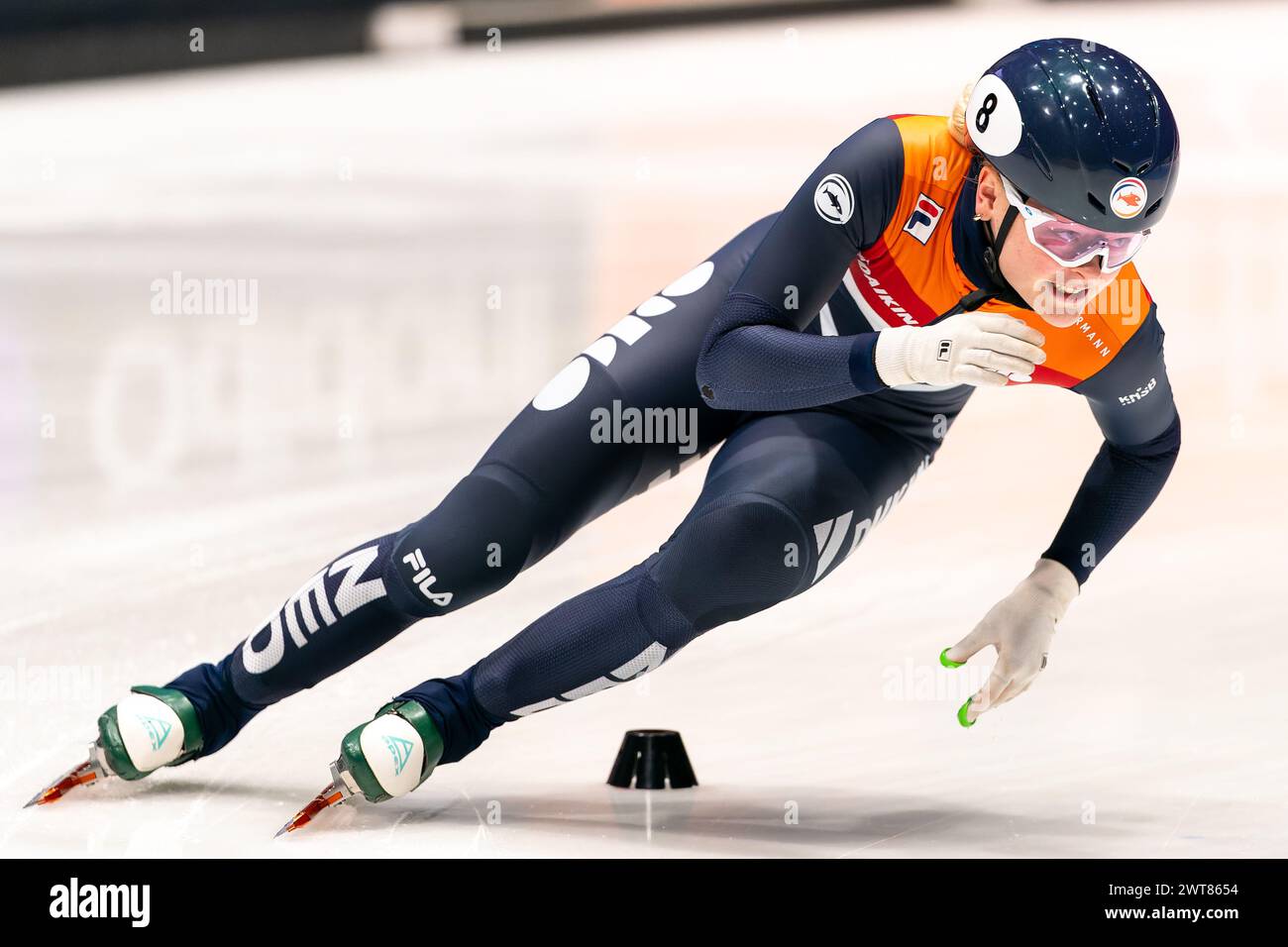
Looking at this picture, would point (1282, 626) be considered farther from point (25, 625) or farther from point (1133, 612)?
point (25, 625)

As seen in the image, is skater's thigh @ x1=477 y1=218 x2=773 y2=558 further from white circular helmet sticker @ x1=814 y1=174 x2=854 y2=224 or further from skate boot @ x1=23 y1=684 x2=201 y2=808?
skate boot @ x1=23 y1=684 x2=201 y2=808

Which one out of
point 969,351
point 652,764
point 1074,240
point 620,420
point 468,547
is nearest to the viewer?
point 969,351

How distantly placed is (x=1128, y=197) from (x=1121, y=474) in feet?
1.88

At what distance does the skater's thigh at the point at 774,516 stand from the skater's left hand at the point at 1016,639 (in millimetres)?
229

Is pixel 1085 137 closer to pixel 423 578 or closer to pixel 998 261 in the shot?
pixel 998 261

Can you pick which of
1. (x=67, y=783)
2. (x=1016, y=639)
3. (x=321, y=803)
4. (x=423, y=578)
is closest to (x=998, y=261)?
(x=1016, y=639)

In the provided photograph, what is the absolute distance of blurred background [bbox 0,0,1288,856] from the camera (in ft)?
9.55

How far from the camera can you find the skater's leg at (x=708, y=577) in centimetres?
256

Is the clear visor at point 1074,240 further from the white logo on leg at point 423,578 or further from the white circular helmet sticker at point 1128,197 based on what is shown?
the white logo on leg at point 423,578

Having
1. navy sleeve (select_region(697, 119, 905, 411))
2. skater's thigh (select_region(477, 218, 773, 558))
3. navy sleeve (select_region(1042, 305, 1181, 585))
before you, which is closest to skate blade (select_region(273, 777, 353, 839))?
skater's thigh (select_region(477, 218, 773, 558))

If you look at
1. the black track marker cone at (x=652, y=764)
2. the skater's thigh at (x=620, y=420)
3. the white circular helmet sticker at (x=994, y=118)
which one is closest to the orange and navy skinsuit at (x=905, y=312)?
the white circular helmet sticker at (x=994, y=118)

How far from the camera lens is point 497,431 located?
16.3 feet

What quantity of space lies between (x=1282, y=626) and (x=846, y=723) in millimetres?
1086

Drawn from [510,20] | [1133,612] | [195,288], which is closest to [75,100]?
[510,20]
